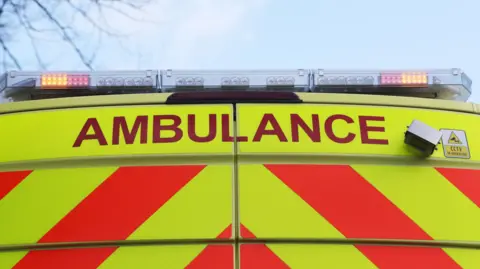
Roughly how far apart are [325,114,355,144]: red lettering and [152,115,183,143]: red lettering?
1.71 ft

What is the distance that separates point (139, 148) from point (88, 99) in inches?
12.9

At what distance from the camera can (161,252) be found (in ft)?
7.40

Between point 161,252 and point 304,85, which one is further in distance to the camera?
point 304,85

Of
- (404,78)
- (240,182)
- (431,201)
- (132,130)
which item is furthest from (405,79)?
(132,130)

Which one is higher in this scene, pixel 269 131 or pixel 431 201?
pixel 269 131

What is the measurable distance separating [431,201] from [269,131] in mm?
599

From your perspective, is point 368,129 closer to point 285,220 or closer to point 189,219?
point 285,220

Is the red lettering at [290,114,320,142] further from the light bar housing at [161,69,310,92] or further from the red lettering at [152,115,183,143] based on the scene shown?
the light bar housing at [161,69,310,92]

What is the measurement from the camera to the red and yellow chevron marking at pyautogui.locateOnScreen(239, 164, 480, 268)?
2.28 meters

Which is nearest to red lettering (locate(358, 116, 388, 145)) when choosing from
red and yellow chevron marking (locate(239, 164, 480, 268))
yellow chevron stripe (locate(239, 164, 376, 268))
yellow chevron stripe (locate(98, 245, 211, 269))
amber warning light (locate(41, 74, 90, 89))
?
red and yellow chevron marking (locate(239, 164, 480, 268))

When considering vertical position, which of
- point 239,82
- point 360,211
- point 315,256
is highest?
point 239,82

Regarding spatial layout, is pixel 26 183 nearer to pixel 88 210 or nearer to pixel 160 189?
pixel 88 210

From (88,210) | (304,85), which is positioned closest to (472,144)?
(304,85)

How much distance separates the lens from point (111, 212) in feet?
7.68
